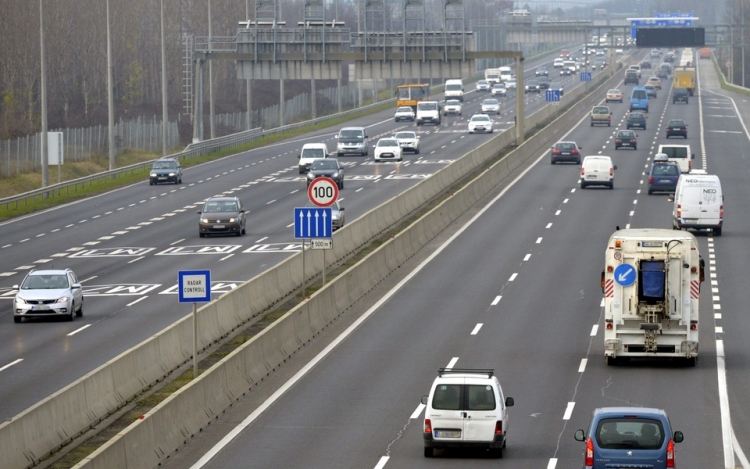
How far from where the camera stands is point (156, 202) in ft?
220

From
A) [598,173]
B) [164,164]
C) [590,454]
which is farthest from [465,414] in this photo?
[164,164]

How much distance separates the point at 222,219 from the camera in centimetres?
5353

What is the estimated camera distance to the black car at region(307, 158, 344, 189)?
224 feet

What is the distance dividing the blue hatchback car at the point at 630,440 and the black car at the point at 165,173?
5871 cm

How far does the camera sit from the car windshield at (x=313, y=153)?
77188 mm

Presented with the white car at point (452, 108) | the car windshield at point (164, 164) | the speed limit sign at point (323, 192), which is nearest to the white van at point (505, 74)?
the white car at point (452, 108)

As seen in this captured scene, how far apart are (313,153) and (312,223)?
141 ft

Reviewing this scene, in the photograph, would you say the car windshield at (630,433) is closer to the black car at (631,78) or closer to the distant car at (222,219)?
the distant car at (222,219)

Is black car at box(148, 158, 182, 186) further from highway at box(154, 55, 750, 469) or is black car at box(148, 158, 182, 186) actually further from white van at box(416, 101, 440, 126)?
white van at box(416, 101, 440, 126)

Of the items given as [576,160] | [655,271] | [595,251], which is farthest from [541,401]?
[576,160]

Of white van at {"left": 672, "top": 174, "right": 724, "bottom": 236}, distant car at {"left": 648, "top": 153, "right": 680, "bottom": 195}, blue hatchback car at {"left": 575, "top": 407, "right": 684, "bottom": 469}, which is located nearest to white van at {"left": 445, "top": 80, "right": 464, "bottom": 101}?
distant car at {"left": 648, "top": 153, "right": 680, "bottom": 195}

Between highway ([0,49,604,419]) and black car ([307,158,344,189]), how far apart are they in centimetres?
101

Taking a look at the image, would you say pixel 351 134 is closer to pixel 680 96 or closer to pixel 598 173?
pixel 598 173

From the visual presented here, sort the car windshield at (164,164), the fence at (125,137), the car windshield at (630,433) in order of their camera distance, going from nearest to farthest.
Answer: the car windshield at (630,433) < the car windshield at (164,164) < the fence at (125,137)
